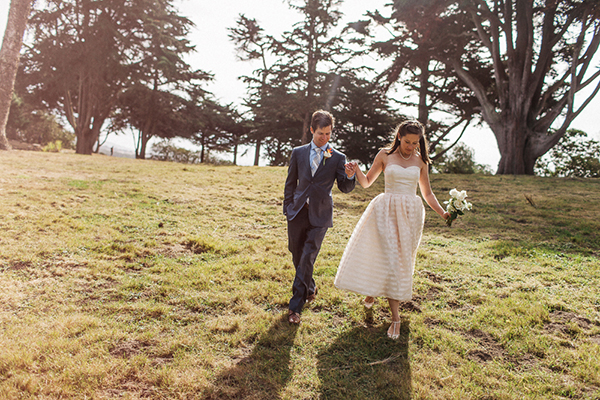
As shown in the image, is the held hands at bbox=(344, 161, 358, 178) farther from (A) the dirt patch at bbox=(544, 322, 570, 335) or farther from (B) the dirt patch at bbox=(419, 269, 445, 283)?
(A) the dirt patch at bbox=(544, 322, 570, 335)

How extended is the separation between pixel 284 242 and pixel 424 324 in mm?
3401

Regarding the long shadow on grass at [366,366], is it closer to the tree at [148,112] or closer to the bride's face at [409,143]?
the bride's face at [409,143]

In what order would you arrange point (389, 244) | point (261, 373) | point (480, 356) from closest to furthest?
point (261, 373), point (480, 356), point (389, 244)

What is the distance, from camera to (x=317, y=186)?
149 inches

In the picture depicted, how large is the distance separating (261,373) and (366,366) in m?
0.95

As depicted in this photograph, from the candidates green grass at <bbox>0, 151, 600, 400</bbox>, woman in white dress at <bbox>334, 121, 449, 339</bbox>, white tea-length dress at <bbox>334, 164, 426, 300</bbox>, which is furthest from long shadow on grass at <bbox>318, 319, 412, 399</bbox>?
white tea-length dress at <bbox>334, 164, 426, 300</bbox>

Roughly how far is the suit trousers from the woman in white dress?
348 mm

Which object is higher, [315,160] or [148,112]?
[148,112]

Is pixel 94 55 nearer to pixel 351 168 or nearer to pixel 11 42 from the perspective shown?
pixel 11 42

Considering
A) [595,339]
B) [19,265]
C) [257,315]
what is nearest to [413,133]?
[257,315]

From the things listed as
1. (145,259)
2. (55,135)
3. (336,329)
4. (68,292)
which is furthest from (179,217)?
(55,135)

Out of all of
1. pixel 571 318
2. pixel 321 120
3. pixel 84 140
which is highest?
pixel 84 140

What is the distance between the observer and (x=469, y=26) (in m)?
18.9

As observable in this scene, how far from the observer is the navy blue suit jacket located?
3766mm
